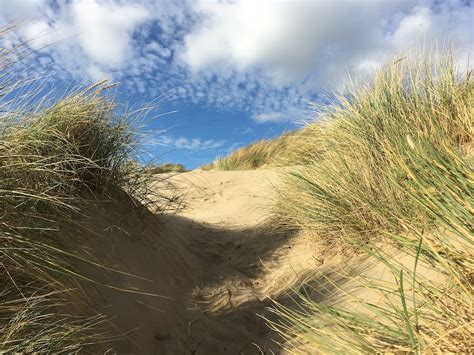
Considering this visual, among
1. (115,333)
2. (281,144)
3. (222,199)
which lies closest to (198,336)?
(115,333)

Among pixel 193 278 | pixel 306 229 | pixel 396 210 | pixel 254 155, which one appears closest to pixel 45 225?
pixel 193 278

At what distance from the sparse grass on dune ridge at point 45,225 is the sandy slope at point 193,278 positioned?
14.4 inches

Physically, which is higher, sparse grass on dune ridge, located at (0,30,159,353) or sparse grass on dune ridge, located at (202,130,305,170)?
sparse grass on dune ridge, located at (202,130,305,170)

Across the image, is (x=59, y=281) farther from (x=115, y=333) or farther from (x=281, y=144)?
(x=281, y=144)

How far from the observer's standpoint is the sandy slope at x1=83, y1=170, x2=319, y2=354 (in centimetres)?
292

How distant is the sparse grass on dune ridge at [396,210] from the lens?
5.29ft

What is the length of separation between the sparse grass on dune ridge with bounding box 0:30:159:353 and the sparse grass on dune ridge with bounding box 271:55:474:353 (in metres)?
1.12

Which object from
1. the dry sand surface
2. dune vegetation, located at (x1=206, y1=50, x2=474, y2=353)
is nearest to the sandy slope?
the dry sand surface

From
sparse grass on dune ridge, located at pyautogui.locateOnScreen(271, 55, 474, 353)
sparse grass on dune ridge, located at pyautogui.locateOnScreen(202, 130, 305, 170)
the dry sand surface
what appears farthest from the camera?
sparse grass on dune ridge, located at pyautogui.locateOnScreen(202, 130, 305, 170)

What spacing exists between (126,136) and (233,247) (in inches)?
80.2

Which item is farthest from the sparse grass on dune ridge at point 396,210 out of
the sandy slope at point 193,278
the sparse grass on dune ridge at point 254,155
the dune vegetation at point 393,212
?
the sparse grass on dune ridge at point 254,155

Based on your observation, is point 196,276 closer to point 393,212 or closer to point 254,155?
point 393,212

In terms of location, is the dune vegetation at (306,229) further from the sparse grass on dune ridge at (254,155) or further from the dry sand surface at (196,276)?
the sparse grass on dune ridge at (254,155)

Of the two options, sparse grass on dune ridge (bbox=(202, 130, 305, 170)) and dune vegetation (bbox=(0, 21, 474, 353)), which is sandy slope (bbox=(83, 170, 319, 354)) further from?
sparse grass on dune ridge (bbox=(202, 130, 305, 170))
